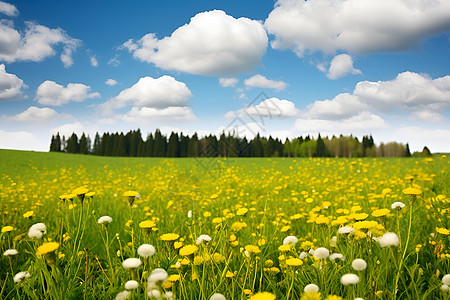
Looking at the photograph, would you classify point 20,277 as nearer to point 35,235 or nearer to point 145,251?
point 35,235

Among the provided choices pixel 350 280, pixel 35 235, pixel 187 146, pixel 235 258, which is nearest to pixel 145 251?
pixel 35 235

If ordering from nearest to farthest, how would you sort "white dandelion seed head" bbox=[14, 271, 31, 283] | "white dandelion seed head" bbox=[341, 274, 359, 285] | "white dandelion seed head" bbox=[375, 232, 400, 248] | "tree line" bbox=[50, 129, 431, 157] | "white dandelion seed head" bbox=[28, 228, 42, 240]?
"white dandelion seed head" bbox=[341, 274, 359, 285] < "white dandelion seed head" bbox=[375, 232, 400, 248] < "white dandelion seed head" bbox=[14, 271, 31, 283] < "white dandelion seed head" bbox=[28, 228, 42, 240] < "tree line" bbox=[50, 129, 431, 157]

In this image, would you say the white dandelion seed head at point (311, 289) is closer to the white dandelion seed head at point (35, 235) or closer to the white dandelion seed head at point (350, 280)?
the white dandelion seed head at point (350, 280)

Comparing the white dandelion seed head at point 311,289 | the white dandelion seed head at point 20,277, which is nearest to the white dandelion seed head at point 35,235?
the white dandelion seed head at point 20,277

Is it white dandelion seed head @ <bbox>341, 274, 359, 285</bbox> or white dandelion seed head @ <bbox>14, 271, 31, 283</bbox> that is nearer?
white dandelion seed head @ <bbox>341, 274, 359, 285</bbox>

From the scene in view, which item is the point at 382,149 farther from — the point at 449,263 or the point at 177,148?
the point at 449,263

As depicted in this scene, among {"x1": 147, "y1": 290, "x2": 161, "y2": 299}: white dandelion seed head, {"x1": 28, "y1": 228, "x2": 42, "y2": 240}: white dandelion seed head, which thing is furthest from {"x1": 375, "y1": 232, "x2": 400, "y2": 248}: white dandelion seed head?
{"x1": 28, "y1": 228, "x2": 42, "y2": 240}: white dandelion seed head

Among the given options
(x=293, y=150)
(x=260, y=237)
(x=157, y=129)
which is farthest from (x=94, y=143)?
(x=260, y=237)

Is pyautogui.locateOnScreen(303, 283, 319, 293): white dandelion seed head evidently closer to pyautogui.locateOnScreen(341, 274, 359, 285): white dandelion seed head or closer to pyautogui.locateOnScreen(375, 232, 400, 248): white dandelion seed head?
pyautogui.locateOnScreen(341, 274, 359, 285): white dandelion seed head

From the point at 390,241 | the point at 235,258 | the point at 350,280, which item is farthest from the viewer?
the point at 235,258

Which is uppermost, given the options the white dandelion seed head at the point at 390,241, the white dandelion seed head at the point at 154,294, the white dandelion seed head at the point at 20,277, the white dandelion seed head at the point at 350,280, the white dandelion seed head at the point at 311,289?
the white dandelion seed head at the point at 390,241

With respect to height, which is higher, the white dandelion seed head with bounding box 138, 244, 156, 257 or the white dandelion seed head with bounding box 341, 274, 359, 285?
the white dandelion seed head with bounding box 341, 274, 359, 285

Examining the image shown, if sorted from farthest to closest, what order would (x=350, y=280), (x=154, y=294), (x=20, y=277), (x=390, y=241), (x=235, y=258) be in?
(x=235, y=258) < (x=20, y=277) < (x=390, y=241) < (x=154, y=294) < (x=350, y=280)

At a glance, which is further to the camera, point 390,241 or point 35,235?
point 35,235
